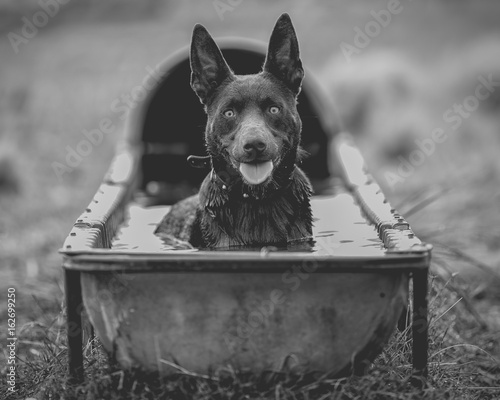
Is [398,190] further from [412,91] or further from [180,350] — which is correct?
[180,350]

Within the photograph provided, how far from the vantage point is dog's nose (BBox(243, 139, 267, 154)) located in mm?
Answer: 3264

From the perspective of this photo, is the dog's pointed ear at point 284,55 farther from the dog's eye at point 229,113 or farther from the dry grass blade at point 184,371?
the dry grass blade at point 184,371

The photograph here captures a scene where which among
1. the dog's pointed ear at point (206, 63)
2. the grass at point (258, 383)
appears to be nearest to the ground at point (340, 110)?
the grass at point (258, 383)

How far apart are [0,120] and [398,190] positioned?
242 inches

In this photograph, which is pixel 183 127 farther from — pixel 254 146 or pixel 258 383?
pixel 258 383

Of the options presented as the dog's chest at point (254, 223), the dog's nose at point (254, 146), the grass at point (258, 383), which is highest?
the dog's nose at point (254, 146)

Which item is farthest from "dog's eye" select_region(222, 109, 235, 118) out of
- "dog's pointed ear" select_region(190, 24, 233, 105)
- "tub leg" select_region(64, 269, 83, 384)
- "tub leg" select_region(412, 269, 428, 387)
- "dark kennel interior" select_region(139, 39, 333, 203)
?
"dark kennel interior" select_region(139, 39, 333, 203)

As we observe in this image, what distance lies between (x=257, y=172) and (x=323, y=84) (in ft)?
25.3

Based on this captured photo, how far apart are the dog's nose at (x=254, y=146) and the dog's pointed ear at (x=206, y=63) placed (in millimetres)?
561

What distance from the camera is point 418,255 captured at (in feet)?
9.35

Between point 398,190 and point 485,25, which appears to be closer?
point 398,190

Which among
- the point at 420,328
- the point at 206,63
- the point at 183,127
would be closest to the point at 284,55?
the point at 206,63

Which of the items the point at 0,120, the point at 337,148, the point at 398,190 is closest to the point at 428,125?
the point at 398,190

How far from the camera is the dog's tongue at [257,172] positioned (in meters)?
3.37
